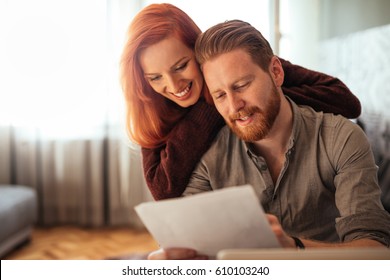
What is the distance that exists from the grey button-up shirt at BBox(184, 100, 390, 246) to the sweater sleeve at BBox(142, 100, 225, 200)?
0.07 ft

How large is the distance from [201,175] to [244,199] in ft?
1.02

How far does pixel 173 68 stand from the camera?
99cm

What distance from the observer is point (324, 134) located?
3.18ft

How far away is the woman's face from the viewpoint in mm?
984

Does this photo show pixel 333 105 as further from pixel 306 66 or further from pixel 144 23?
pixel 144 23

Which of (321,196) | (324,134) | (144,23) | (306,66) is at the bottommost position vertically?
(321,196)

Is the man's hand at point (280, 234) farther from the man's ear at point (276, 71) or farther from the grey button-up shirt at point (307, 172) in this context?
the man's ear at point (276, 71)

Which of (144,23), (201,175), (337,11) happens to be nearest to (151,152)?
(201,175)

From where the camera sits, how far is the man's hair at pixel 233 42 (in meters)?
0.92

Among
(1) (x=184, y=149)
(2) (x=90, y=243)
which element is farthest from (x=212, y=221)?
(2) (x=90, y=243)

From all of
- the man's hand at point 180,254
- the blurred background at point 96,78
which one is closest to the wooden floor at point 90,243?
the blurred background at point 96,78

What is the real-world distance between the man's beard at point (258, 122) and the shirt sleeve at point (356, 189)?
14 centimetres

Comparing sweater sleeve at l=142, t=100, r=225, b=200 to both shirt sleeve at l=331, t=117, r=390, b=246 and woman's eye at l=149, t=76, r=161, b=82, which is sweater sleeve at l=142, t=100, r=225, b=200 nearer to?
woman's eye at l=149, t=76, r=161, b=82

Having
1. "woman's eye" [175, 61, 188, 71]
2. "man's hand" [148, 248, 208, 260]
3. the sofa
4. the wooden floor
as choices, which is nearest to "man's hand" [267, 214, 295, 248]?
"man's hand" [148, 248, 208, 260]
